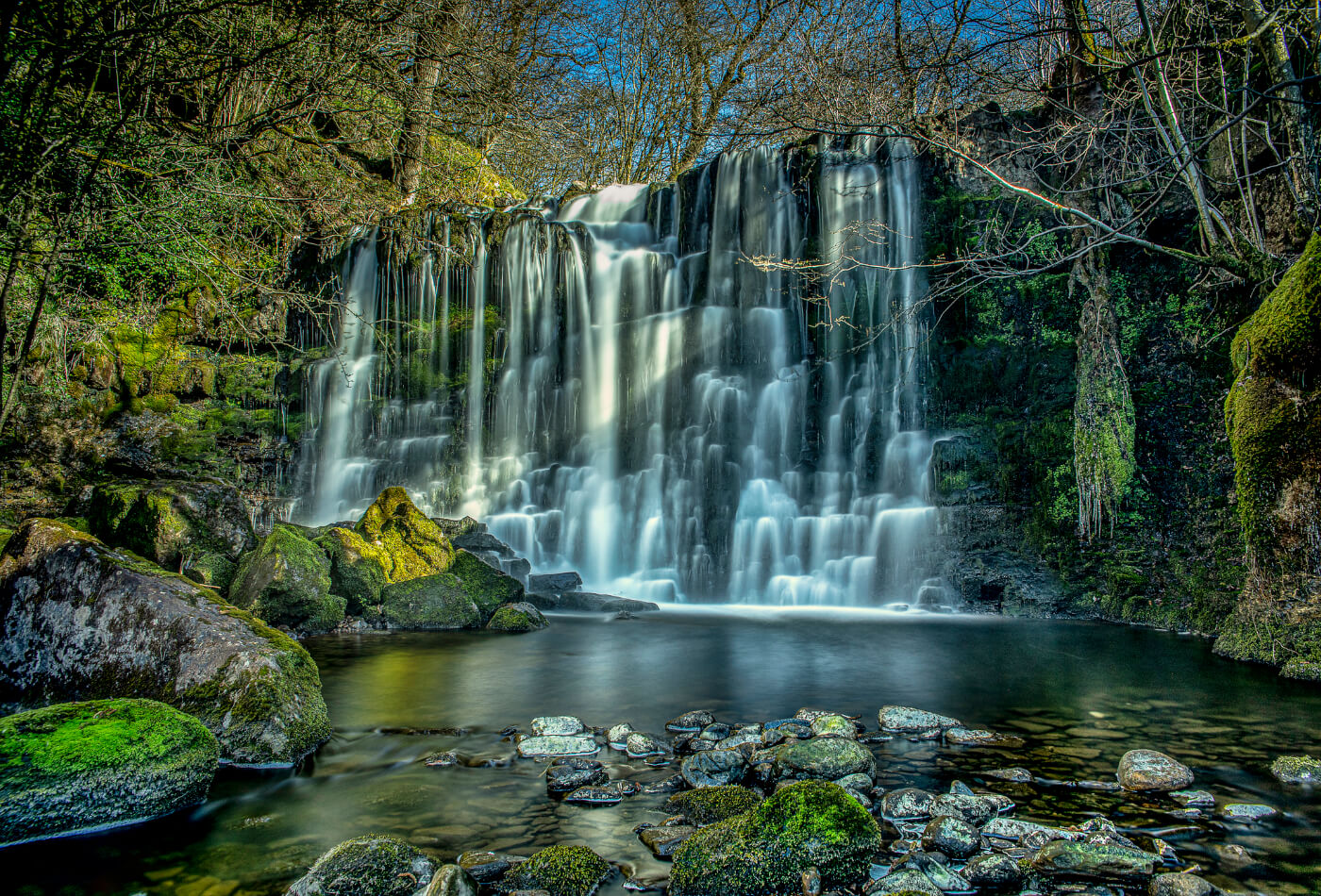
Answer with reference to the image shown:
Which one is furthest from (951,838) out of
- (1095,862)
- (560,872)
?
(560,872)

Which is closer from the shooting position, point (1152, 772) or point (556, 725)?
point (1152, 772)

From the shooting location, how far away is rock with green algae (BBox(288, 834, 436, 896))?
2543 millimetres

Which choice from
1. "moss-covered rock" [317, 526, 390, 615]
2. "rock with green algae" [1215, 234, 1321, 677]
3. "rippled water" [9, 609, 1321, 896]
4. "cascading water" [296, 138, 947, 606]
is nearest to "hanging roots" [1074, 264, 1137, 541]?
"rippled water" [9, 609, 1321, 896]

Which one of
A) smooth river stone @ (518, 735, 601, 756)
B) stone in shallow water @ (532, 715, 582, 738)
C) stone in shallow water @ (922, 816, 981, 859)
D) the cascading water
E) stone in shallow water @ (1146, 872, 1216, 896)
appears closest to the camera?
stone in shallow water @ (1146, 872, 1216, 896)

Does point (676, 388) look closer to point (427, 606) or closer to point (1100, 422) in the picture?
point (427, 606)

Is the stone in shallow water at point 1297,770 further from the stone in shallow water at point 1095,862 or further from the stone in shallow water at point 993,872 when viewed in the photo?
the stone in shallow water at point 993,872

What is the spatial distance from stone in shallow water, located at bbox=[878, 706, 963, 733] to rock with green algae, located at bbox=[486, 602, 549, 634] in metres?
5.35

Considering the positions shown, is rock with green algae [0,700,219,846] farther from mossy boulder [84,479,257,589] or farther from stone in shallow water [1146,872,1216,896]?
mossy boulder [84,479,257,589]

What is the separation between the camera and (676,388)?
15.0 meters

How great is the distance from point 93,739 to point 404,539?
7.39m

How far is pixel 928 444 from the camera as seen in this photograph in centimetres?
1219

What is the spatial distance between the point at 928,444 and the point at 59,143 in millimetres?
11532

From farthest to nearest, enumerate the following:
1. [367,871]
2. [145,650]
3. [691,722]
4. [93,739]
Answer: [691,722], [145,650], [93,739], [367,871]

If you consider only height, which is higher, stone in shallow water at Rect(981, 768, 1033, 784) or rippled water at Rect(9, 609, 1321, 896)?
stone in shallow water at Rect(981, 768, 1033, 784)
